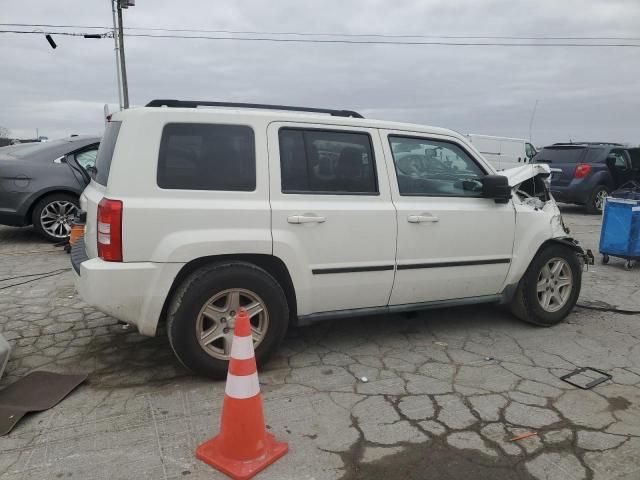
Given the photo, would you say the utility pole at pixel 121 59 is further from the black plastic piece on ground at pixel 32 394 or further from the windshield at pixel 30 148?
the black plastic piece on ground at pixel 32 394

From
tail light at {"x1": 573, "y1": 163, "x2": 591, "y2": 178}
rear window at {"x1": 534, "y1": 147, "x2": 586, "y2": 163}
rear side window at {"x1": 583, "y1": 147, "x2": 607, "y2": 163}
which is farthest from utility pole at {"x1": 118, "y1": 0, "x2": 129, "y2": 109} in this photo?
rear side window at {"x1": 583, "y1": 147, "x2": 607, "y2": 163}

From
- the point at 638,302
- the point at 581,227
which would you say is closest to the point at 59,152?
the point at 638,302

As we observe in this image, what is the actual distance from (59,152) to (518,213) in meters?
6.56

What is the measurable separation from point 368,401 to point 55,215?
20.6 ft

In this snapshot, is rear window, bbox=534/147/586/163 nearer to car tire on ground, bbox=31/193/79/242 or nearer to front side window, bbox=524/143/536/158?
front side window, bbox=524/143/536/158

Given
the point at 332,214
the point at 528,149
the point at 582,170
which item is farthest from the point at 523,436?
the point at 528,149

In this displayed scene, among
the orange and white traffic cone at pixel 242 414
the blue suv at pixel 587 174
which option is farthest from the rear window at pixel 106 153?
the blue suv at pixel 587 174

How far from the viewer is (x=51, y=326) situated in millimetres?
4500

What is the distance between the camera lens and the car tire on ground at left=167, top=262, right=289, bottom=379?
3.30 m

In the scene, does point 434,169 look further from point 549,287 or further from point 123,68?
point 123,68

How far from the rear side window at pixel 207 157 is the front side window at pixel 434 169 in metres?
1.15

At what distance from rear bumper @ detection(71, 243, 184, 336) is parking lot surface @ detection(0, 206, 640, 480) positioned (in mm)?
525

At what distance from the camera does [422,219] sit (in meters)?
3.91

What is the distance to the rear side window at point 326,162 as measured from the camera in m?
3.60
